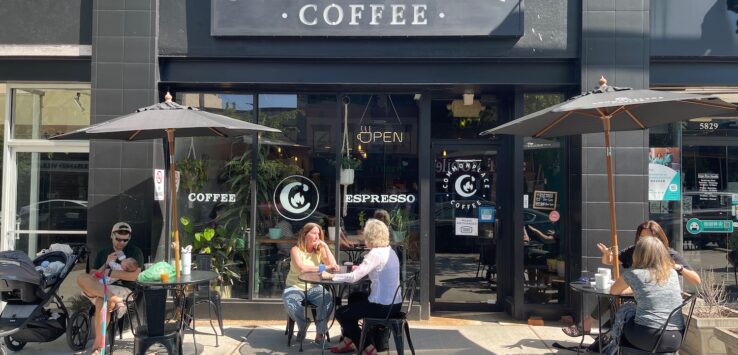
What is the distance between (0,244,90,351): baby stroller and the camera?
569 cm

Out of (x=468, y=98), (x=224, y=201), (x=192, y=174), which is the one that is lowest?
(x=224, y=201)

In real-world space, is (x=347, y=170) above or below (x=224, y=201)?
above

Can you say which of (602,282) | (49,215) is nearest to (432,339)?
(602,282)

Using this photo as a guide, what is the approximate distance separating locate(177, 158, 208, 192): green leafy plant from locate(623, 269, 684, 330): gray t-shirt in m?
5.26

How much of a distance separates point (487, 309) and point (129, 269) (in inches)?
180

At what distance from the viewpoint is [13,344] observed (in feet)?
20.0

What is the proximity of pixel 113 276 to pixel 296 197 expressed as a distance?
2.45m

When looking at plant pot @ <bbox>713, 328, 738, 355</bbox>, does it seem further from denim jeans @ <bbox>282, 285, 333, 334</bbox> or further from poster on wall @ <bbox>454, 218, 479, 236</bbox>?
denim jeans @ <bbox>282, 285, 333, 334</bbox>

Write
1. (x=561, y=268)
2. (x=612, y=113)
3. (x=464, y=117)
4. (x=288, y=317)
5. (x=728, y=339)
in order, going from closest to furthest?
(x=728, y=339) < (x=612, y=113) < (x=288, y=317) < (x=561, y=268) < (x=464, y=117)

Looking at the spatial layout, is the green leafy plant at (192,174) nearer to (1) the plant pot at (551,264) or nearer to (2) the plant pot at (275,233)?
(2) the plant pot at (275,233)

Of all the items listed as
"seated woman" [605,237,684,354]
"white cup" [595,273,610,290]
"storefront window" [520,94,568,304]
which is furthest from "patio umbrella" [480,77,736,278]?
"storefront window" [520,94,568,304]

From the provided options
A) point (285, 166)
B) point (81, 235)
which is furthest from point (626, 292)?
point (81, 235)

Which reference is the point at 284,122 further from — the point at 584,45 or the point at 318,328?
the point at 584,45

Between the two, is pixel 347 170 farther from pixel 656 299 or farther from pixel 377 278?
pixel 656 299
